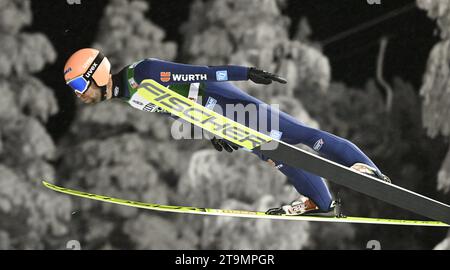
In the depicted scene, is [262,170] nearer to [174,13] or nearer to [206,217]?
[206,217]

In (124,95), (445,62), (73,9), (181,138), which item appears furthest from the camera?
(181,138)

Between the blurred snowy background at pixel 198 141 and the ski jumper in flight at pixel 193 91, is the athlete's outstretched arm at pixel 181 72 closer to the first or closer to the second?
the ski jumper in flight at pixel 193 91

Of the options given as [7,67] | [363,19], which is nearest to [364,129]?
[363,19]

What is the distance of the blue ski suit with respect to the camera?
4680mm

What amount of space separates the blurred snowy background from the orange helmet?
5.18 metres

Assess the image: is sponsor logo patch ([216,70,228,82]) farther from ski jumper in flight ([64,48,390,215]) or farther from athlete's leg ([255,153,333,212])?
athlete's leg ([255,153,333,212])

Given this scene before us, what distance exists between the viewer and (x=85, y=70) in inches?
191

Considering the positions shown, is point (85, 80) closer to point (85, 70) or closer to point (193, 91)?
point (85, 70)

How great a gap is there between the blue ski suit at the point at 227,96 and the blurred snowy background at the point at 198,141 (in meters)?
4.98

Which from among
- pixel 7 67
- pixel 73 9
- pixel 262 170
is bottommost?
pixel 262 170

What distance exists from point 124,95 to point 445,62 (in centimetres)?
578

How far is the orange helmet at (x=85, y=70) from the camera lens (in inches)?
191

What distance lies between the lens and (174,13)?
10922mm

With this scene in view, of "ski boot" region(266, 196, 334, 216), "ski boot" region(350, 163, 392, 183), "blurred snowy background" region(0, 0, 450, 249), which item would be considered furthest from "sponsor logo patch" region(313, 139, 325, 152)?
"blurred snowy background" region(0, 0, 450, 249)
